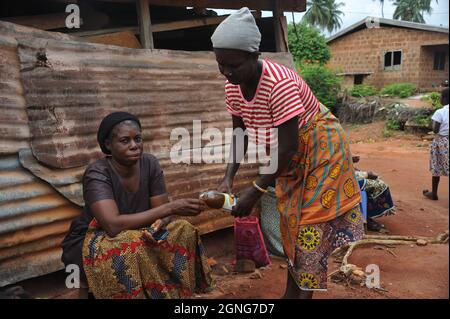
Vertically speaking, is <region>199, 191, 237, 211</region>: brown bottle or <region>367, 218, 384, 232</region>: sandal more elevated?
<region>199, 191, 237, 211</region>: brown bottle

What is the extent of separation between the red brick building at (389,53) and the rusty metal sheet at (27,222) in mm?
18927

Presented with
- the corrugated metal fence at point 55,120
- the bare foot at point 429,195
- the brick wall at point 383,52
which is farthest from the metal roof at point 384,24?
the corrugated metal fence at point 55,120

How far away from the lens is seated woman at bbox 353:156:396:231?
4.39m

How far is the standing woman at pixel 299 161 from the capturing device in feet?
6.47

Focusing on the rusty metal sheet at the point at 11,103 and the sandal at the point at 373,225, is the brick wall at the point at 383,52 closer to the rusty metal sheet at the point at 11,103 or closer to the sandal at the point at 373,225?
the sandal at the point at 373,225

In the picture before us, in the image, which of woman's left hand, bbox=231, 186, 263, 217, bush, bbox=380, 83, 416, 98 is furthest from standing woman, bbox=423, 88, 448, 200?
bush, bbox=380, 83, 416, 98

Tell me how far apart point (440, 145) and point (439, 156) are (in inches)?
6.6

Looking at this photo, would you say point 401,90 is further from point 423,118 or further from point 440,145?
point 440,145

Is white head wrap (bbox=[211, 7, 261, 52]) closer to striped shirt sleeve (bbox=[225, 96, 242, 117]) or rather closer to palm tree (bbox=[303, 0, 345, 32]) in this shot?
striped shirt sleeve (bbox=[225, 96, 242, 117])

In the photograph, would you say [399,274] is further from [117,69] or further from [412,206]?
[117,69]

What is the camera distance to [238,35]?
6.06 ft

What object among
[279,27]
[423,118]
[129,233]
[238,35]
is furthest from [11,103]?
[423,118]

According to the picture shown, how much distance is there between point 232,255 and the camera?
4.06m

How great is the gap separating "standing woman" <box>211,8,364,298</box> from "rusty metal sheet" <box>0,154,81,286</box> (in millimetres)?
1474
